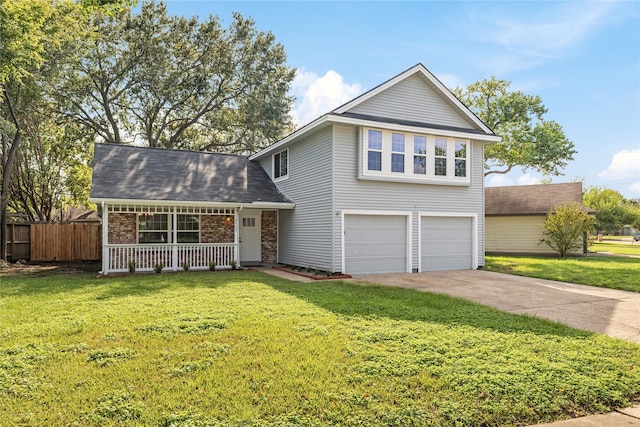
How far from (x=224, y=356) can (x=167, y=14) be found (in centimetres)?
2517

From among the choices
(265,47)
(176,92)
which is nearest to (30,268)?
(176,92)

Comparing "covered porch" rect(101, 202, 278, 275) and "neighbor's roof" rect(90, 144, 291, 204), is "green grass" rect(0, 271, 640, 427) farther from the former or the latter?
"neighbor's roof" rect(90, 144, 291, 204)

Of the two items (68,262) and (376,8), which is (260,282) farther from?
(68,262)

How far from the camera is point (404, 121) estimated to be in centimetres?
1408

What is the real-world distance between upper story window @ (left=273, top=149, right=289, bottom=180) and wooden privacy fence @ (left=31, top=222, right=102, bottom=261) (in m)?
8.52

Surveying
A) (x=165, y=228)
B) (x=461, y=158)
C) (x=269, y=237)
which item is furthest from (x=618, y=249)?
(x=165, y=228)

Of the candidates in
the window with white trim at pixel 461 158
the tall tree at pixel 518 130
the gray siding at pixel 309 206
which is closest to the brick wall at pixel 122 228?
the gray siding at pixel 309 206

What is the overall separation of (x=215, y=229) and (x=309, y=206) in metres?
3.98

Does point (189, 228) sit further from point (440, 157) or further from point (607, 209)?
point (607, 209)

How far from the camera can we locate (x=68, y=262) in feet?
58.1

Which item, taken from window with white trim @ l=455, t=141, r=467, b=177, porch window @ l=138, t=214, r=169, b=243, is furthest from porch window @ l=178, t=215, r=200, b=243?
window with white trim @ l=455, t=141, r=467, b=177

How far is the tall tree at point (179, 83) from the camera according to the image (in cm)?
2370

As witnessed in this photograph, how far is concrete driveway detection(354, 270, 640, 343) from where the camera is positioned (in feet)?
23.1

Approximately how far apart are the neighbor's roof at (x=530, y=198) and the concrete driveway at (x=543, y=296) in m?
11.1
